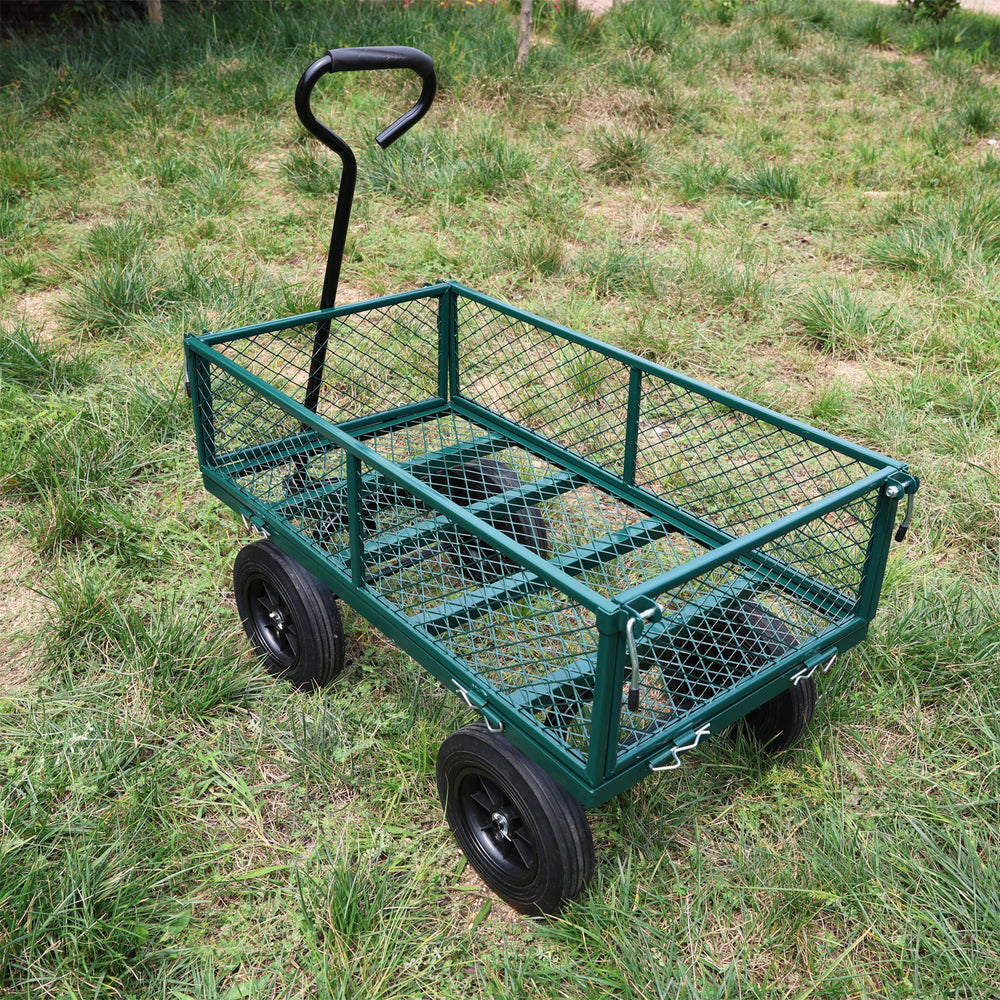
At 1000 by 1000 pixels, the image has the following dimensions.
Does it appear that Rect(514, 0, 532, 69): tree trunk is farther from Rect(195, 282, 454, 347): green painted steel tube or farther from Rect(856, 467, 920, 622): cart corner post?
Rect(856, 467, 920, 622): cart corner post

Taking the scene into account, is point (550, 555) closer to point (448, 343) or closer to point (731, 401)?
point (448, 343)

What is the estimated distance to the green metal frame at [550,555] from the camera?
74.2 inches

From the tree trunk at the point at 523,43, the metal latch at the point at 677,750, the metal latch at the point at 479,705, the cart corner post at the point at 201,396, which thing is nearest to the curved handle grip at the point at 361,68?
the cart corner post at the point at 201,396

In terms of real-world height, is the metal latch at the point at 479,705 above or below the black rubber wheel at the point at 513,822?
above

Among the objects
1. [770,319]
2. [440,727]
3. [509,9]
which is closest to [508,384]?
[770,319]

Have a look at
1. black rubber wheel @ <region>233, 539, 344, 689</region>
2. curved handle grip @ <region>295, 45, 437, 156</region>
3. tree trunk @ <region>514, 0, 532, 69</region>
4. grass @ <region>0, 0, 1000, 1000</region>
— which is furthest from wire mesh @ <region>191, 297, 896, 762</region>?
tree trunk @ <region>514, 0, 532, 69</region>

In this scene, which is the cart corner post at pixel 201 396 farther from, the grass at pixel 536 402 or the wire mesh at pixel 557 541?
the grass at pixel 536 402

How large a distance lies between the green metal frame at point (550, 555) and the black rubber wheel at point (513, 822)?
8cm

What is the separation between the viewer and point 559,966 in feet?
6.86

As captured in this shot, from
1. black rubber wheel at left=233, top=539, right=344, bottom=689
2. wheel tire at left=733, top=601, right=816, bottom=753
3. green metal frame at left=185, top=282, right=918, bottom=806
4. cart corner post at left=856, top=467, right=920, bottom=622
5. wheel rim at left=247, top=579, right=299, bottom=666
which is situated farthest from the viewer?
wheel rim at left=247, top=579, right=299, bottom=666

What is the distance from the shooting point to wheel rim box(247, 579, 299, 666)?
2838 millimetres

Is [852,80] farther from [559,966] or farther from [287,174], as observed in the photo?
[559,966]

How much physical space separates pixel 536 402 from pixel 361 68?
200 centimetres

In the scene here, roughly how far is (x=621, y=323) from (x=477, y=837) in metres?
3.06
